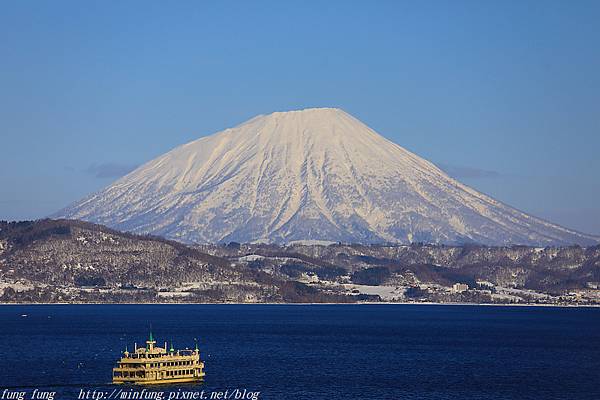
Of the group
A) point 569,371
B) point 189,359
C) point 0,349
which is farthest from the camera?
point 0,349

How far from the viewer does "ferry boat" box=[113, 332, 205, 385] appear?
141125 mm

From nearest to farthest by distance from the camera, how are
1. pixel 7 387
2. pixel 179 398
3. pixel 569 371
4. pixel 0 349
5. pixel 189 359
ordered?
1. pixel 179 398
2. pixel 7 387
3. pixel 189 359
4. pixel 569 371
5. pixel 0 349

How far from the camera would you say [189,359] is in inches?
5733

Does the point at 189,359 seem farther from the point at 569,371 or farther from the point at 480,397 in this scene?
the point at 569,371

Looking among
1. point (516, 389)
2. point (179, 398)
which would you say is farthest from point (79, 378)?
point (516, 389)

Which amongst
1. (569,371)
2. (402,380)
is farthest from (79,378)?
(569,371)

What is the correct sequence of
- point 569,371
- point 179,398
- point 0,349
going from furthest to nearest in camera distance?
point 0,349
point 569,371
point 179,398

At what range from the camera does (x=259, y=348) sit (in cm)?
19412

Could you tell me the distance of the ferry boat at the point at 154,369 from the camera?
141 metres

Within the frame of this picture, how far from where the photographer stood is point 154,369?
142m

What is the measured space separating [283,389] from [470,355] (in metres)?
55.4

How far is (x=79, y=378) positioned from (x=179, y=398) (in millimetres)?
21020

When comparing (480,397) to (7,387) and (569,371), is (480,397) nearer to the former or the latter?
(569,371)

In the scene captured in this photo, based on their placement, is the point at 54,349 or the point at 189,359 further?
the point at 54,349
